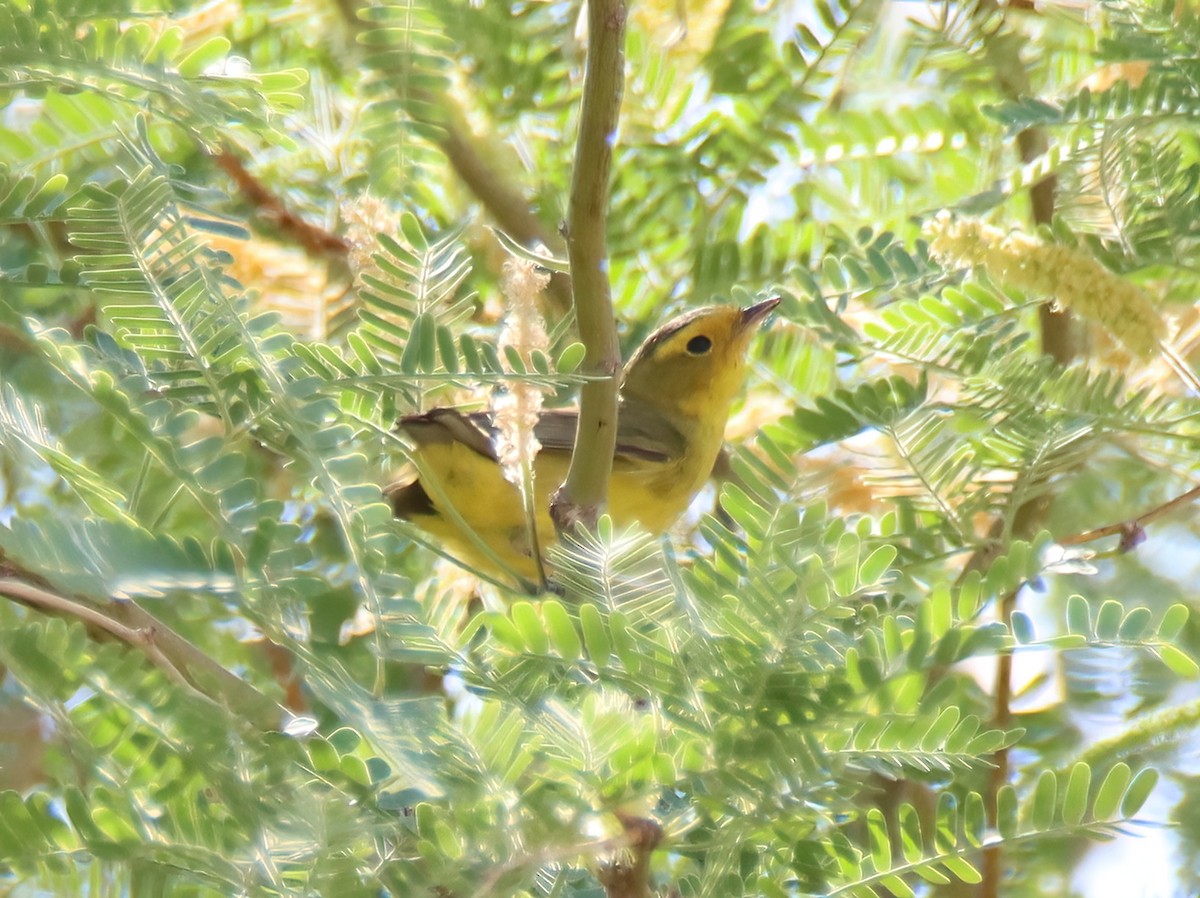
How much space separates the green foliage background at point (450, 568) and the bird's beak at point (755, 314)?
0.06m

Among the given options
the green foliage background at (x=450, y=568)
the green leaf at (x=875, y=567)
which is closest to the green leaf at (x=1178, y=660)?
the green foliage background at (x=450, y=568)

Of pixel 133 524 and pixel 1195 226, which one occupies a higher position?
pixel 1195 226

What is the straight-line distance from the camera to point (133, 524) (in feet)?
3.07

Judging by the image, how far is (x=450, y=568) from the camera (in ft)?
→ 6.38

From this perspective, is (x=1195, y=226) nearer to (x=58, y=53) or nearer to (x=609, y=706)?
(x=609, y=706)

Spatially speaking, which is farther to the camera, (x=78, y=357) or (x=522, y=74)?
(x=522, y=74)

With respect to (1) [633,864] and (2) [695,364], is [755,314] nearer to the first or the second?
(2) [695,364]

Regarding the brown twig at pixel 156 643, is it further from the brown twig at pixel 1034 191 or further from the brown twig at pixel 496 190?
the brown twig at pixel 1034 191

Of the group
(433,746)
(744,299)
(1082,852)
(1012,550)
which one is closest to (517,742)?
(433,746)

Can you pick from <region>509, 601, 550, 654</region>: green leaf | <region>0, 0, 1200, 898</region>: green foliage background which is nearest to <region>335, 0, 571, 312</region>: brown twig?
<region>0, 0, 1200, 898</region>: green foliage background

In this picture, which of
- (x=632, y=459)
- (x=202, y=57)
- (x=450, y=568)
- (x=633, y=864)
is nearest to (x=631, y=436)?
(x=632, y=459)

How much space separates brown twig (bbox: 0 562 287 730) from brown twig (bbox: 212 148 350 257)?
1.20 meters

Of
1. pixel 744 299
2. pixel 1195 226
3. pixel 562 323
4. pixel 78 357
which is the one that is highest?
pixel 1195 226

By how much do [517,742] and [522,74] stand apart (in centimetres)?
145
